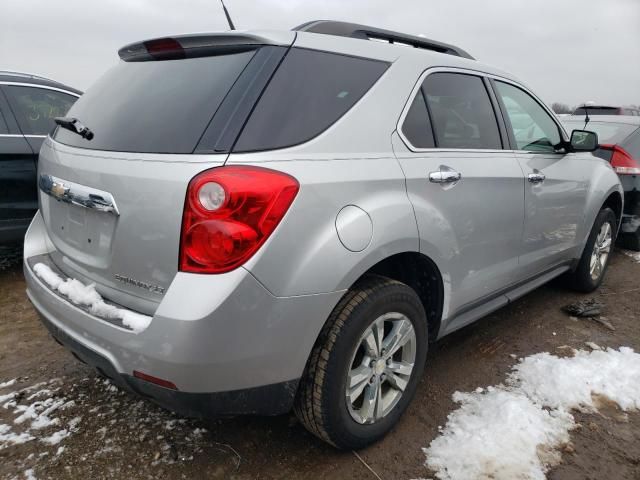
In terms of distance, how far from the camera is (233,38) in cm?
187

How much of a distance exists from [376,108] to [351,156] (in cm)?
30

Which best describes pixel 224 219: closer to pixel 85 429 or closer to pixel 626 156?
pixel 85 429

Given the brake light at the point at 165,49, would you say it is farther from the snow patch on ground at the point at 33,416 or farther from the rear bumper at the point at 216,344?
the snow patch on ground at the point at 33,416

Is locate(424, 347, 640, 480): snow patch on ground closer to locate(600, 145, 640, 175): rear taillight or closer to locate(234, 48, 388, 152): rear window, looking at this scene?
locate(234, 48, 388, 152): rear window

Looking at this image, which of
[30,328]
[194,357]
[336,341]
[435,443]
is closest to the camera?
[194,357]

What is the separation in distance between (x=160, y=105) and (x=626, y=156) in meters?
4.60

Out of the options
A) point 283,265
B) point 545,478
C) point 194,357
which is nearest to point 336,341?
point 283,265

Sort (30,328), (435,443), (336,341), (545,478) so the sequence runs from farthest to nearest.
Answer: (30,328) < (435,443) < (545,478) < (336,341)

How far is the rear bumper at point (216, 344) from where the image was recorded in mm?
1534

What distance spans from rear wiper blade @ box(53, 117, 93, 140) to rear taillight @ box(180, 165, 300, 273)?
756mm

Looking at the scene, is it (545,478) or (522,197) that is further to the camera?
(522,197)

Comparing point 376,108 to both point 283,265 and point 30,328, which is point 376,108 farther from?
point 30,328

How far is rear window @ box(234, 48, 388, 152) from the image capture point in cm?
169

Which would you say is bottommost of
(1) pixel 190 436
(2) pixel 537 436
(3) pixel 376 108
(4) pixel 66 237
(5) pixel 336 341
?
(1) pixel 190 436
